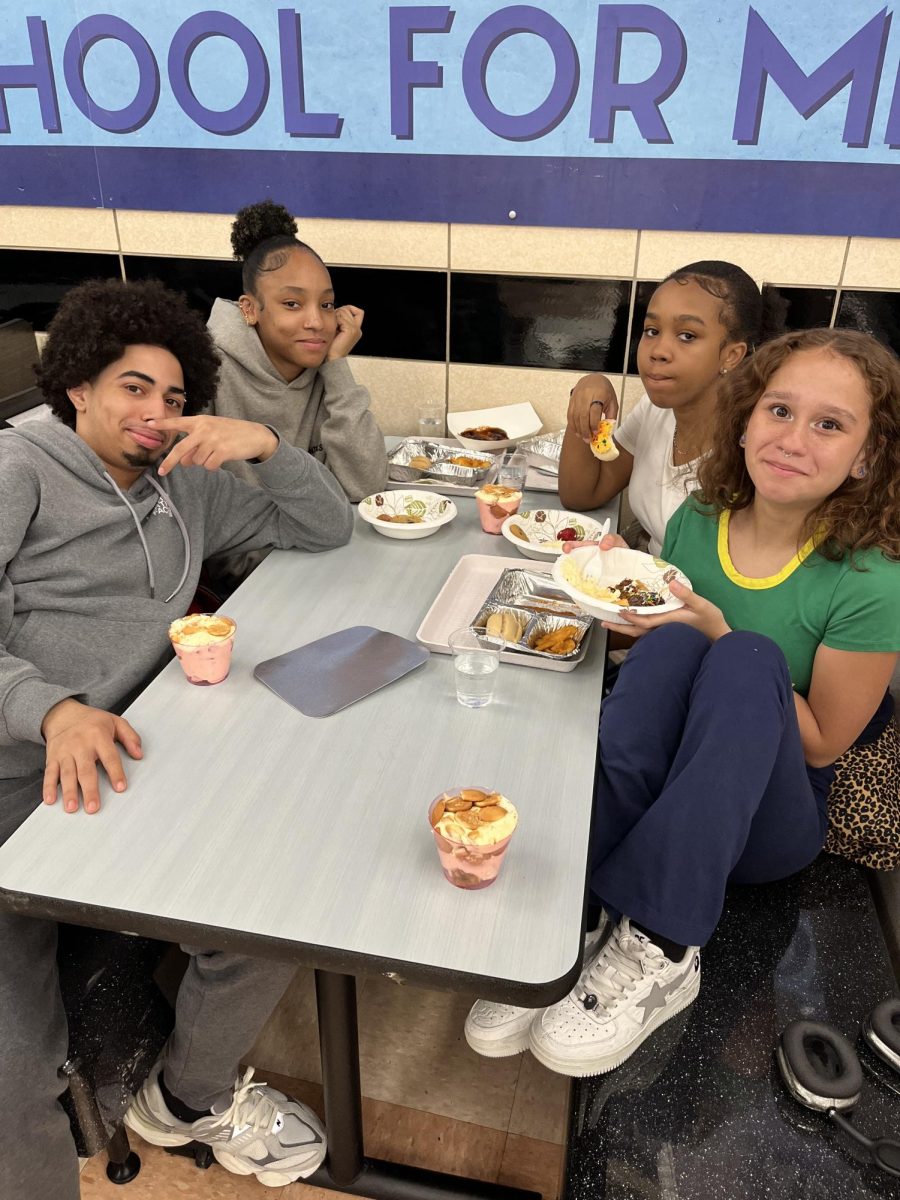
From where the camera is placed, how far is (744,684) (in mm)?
1314

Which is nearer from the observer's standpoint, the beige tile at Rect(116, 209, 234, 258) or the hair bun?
the hair bun

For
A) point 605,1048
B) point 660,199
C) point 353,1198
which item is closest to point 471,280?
point 660,199

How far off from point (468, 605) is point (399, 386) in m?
1.46

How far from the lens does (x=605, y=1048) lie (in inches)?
51.1

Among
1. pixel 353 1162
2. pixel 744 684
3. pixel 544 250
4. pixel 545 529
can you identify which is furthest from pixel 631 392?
pixel 353 1162

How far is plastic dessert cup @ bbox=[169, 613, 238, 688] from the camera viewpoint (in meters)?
1.32

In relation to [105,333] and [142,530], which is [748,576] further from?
[105,333]

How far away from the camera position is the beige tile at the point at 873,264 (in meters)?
2.40

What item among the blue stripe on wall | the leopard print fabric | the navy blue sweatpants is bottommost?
the leopard print fabric

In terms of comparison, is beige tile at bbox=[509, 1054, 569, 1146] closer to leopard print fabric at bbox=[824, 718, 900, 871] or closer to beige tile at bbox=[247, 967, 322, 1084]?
beige tile at bbox=[247, 967, 322, 1084]

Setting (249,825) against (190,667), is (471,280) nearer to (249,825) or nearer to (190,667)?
(190,667)

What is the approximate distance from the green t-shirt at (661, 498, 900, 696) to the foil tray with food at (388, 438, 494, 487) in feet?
2.31

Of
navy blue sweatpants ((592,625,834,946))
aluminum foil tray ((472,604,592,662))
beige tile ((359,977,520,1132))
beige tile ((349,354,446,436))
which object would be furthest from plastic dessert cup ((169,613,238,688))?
beige tile ((349,354,446,436))

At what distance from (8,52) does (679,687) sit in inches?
109
